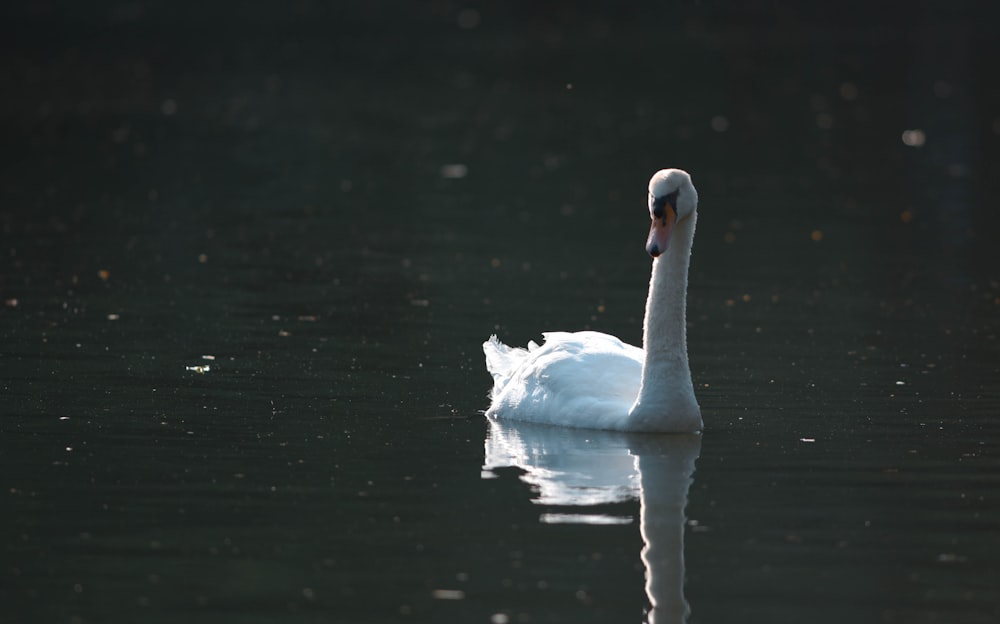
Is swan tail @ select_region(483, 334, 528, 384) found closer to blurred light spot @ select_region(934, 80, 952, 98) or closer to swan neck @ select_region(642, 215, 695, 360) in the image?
swan neck @ select_region(642, 215, 695, 360)

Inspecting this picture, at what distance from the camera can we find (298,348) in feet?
49.6

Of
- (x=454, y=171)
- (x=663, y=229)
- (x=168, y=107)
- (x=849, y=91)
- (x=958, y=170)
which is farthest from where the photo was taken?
(x=849, y=91)

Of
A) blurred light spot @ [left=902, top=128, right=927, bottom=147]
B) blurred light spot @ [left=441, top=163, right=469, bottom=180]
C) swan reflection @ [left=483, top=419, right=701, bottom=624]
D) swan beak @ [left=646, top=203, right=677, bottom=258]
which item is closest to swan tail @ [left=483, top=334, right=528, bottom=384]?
swan reflection @ [left=483, top=419, right=701, bottom=624]

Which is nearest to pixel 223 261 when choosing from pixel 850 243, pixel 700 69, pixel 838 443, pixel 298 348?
pixel 298 348

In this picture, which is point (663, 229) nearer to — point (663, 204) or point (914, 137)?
point (663, 204)

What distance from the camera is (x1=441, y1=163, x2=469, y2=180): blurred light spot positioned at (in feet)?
94.9

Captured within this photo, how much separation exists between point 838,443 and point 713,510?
1896mm

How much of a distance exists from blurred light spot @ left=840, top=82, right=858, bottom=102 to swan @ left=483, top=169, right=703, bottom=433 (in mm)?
30282

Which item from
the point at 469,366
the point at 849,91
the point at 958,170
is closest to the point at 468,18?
the point at 849,91

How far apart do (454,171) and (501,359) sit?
53.0ft

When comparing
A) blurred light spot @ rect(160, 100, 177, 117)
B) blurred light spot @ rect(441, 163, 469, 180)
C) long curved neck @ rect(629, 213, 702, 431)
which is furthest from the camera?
blurred light spot @ rect(160, 100, 177, 117)

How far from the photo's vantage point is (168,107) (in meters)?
39.8

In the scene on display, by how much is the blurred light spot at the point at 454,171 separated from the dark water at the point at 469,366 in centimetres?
14

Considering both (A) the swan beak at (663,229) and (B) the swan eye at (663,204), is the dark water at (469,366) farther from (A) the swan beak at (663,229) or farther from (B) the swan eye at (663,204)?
(B) the swan eye at (663,204)
